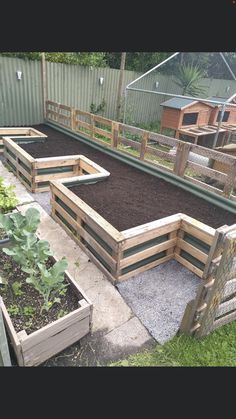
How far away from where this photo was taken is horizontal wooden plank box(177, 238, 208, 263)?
317cm

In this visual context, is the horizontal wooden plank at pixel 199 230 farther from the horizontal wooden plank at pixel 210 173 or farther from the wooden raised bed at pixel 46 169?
the wooden raised bed at pixel 46 169

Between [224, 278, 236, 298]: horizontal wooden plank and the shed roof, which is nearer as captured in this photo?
[224, 278, 236, 298]: horizontal wooden plank

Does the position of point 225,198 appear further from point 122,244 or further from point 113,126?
point 113,126

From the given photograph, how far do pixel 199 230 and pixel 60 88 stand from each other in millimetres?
7976

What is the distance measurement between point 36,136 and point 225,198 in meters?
4.60

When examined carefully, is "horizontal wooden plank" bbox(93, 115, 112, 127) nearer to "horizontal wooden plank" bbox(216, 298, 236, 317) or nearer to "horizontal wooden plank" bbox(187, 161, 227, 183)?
"horizontal wooden plank" bbox(187, 161, 227, 183)

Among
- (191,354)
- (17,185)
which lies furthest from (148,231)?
(17,185)

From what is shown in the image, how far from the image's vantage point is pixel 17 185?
17.3 feet

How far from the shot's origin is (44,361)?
7.28 feet

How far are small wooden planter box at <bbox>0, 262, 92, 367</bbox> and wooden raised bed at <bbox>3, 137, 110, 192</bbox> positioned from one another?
2.57 m

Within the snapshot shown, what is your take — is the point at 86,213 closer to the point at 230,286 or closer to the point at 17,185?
the point at 230,286

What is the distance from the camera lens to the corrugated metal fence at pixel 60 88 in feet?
25.9

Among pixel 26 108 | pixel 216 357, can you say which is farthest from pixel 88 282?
pixel 26 108

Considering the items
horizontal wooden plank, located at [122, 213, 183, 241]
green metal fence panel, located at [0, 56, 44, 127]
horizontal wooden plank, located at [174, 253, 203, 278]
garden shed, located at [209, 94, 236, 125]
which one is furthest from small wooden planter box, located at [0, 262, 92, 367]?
garden shed, located at [209, 94, 236, 125]
